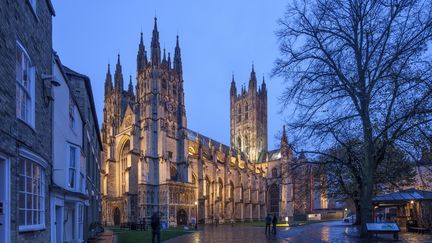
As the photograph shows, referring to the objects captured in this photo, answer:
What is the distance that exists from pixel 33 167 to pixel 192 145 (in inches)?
2642

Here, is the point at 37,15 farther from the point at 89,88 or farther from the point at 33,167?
the point at 89,88

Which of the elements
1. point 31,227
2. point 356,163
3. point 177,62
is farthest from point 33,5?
point 177,62

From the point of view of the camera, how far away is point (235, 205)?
264 feet

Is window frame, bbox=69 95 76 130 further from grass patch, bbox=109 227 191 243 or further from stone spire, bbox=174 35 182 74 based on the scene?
stone spire, bbox=174 35 182 74

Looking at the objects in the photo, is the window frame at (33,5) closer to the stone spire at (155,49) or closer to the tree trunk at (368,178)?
the tree trunk at (368,178)

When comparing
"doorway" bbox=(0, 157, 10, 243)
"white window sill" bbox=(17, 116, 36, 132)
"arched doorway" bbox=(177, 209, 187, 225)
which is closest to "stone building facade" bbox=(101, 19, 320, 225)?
"arched doorway" bbox=(177, 209, 187, 225)

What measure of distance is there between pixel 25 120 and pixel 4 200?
2.50 metres

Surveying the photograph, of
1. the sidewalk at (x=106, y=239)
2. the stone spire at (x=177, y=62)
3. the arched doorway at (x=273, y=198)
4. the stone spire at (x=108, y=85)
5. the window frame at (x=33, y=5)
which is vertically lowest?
the arched doorway at (x=273, y=198)

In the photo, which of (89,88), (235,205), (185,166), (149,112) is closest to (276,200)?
(235,205)

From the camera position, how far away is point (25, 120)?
9.64m

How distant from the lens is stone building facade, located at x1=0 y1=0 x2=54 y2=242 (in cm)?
790

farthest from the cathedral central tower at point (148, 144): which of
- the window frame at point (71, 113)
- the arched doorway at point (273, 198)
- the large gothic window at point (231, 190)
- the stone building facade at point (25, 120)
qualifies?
the stone building facade at point (25, 120)

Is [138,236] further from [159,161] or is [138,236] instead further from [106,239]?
[159,161]

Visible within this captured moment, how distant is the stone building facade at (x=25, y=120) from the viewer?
790 cm
